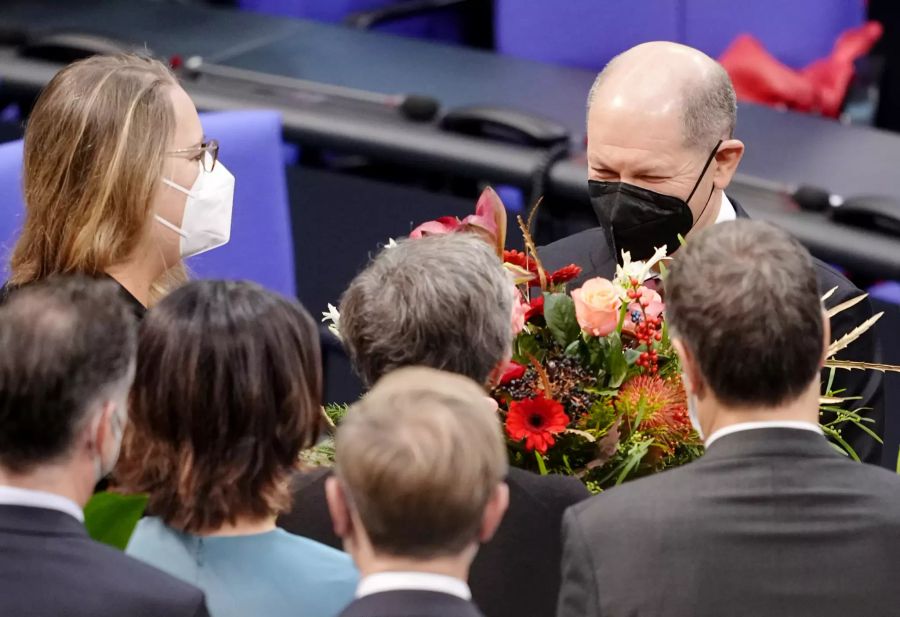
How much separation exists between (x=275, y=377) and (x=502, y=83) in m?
2.39

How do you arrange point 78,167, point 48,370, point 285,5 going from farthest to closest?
point 285,5
point 78,167
point 48,370

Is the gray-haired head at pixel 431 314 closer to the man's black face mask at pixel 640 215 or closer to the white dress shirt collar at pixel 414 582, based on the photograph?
the white dress shirt collar at pixel 414 582

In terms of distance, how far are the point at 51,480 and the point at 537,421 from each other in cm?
57

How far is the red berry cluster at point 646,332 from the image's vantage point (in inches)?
69.7

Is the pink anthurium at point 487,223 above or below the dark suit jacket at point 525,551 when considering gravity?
above

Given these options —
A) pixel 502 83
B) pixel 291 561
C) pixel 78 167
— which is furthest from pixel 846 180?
pixel 291 561

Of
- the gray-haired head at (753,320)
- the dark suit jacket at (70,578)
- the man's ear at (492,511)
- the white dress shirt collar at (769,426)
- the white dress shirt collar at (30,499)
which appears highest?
the gray-haired head at (753,320)

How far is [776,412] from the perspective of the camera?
4.96ft

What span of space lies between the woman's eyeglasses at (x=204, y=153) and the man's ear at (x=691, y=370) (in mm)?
974

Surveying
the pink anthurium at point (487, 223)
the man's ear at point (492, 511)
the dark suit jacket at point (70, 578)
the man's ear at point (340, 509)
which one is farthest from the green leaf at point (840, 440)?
the dark suit jacket at point (70, 578)

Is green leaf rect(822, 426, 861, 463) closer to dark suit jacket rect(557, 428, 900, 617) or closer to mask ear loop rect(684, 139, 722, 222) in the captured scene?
dark suit jacket rect(557, 428, 900, 617)

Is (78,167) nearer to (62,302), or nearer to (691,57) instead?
(62,302)

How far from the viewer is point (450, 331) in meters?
1.66

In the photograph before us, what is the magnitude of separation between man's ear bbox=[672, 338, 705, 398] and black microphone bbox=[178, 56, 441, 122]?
2.11 metres
